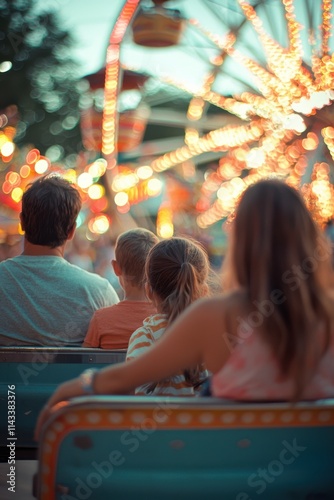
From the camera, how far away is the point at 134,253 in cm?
323

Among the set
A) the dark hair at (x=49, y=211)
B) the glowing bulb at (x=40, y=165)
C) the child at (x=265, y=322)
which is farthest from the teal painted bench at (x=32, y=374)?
the glowing bulb at (x=40, y=165)

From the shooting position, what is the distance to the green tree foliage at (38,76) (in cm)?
2528

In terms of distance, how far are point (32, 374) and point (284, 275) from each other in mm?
1450

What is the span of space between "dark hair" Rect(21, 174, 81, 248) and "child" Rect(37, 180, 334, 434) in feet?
4.85

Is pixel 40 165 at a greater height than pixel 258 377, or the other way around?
pixel 258 377

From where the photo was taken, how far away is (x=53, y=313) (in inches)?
129

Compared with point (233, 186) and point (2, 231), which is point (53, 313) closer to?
point (233, 186)

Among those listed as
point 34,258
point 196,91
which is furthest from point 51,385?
point 196,91

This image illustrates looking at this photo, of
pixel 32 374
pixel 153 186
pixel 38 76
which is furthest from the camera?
pixel 38 76

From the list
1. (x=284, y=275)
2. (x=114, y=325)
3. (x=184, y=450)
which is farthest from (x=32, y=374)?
(x=284, y=275)

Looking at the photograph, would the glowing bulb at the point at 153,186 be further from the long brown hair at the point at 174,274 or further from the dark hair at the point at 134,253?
the long brown hair at the point at 174,274

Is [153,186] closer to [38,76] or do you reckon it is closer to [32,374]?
[38,76]

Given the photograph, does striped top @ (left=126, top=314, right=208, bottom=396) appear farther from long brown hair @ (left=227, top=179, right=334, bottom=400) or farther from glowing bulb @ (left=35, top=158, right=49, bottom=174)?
glowing bulb @ (left=35, top=158, right=49, bottom=174)

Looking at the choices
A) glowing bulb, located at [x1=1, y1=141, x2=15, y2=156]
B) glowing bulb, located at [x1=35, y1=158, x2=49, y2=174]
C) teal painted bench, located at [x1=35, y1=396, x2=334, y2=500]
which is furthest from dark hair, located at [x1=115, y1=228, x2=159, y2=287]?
glowing bulb, located at [x1=35, y1=158, x2=49, y2=174]
